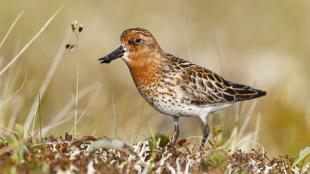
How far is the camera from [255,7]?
53.8 ft

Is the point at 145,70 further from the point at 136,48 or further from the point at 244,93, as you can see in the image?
the point at 244,93

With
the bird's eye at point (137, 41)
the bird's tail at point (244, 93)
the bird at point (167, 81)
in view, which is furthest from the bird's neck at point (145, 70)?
the bird's tail at point (244, 93)

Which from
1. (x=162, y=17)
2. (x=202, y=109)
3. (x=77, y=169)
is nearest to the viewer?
(x=77, y=169)

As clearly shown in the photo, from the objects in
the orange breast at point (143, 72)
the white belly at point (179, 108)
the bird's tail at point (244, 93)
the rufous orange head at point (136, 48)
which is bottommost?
the white belly at point (179, 108)

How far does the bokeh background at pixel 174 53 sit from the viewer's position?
1005 centimetres

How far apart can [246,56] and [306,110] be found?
14.0 ft

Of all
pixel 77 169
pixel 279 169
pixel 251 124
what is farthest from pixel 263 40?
pixel 77 169

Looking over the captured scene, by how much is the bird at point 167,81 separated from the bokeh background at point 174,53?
0.52 metres

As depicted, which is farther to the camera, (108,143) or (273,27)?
(273,27)

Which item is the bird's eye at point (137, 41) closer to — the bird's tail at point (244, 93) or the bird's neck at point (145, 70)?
the bird's neck at point (145, 70)

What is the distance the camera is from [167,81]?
8188mm

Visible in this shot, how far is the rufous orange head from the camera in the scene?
8188 millimetres

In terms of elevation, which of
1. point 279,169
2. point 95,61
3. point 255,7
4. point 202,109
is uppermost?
point 255,7

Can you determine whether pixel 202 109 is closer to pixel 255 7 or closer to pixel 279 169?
pixel 279 169
